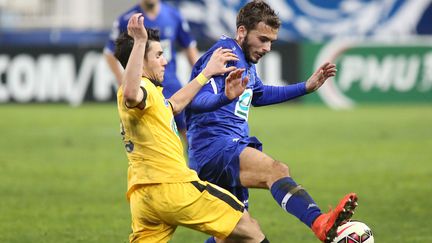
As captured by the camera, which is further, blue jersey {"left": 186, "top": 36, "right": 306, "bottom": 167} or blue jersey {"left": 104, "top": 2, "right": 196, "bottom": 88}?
blue jersey {"left": 104, "top": 2, "right": 196, "bottom": 88}

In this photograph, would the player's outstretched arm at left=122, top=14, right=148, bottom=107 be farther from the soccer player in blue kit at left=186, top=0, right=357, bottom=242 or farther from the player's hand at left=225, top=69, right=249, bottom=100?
the soccer player in blue kit at left=186, top=0, right=357, bottom=242

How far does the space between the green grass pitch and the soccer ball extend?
1.90 meters

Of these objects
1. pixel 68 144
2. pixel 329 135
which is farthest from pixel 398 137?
pixel 68 144

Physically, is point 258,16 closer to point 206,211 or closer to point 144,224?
point 206,211

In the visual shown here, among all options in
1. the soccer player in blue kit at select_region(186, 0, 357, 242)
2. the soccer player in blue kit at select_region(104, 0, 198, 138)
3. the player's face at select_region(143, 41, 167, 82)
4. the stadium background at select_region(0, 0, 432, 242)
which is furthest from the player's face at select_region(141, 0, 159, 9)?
the player's face at select_region(143, 41, 167, 82)

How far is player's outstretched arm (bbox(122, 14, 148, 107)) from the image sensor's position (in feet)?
19.8

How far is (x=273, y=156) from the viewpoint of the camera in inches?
581

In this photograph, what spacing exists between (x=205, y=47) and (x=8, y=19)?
9.94 m

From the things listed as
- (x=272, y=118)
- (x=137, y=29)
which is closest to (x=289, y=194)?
(x=137, y=29)

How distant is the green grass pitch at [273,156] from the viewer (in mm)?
9156

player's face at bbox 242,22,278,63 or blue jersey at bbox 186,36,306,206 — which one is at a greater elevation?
player's face at bbox 242,22,278,63

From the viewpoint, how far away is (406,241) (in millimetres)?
8414

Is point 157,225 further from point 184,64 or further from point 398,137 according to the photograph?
point 184,64

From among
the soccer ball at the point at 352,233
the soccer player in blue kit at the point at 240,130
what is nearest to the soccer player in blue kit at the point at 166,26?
the soccer player in blue kit at the point at 240,130
